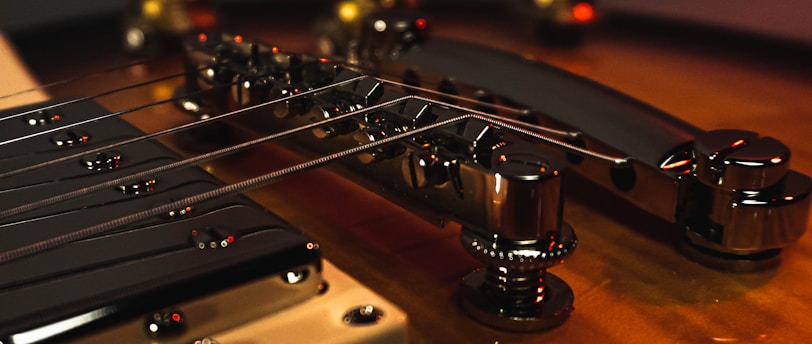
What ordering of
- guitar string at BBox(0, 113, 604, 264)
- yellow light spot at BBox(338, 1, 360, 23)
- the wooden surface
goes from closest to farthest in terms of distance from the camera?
guitar string at BBox(0, 113, 604, 264)
the wooden surface
yellow light spot at BBox(338, 1, 360, 23)

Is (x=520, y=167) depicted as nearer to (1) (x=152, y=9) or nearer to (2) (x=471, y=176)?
(2) (x=471, y=176)

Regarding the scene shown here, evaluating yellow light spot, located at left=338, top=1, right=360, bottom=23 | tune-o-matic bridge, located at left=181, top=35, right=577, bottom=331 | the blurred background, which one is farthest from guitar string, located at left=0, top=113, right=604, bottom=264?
the blurred background

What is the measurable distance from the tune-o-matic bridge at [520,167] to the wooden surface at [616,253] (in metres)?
0.02

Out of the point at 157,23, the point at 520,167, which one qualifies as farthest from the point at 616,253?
the point at 157,23

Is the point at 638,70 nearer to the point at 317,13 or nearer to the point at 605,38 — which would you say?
the point at 605,38

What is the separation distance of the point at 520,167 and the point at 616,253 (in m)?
0.19

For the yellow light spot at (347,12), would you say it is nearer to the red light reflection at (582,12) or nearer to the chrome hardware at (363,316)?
the red light reflection at (582,12)

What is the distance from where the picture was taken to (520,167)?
498 mm

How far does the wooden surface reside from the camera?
21.5 inches

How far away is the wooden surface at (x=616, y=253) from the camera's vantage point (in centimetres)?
54

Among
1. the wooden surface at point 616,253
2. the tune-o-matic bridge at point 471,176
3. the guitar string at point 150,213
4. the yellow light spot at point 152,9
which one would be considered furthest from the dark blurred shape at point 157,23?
the guitar string at point 150,213

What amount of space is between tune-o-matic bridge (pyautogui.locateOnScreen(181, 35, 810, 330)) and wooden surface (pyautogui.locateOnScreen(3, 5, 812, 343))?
0.07 feet

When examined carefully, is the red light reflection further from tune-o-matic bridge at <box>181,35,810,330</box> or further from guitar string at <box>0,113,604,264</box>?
guitar string at <box>0,113,604,264</box>

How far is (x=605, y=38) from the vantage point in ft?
4.14
